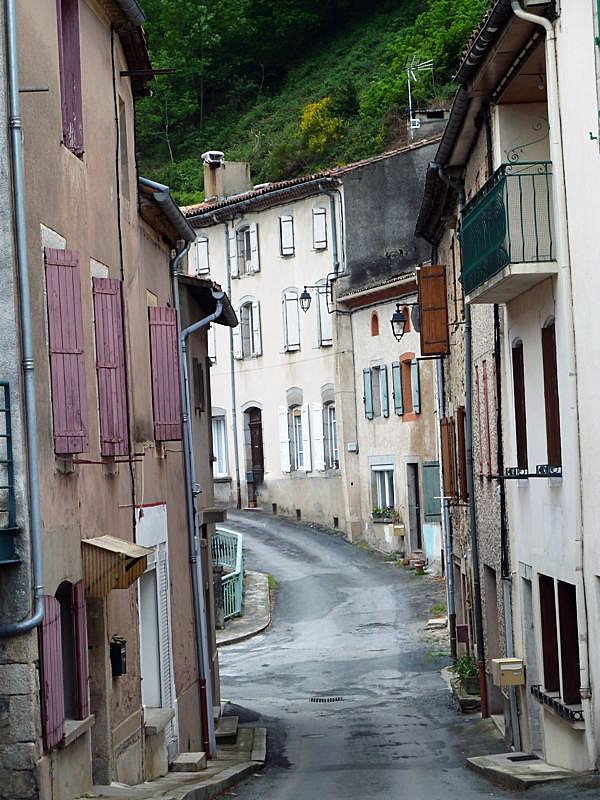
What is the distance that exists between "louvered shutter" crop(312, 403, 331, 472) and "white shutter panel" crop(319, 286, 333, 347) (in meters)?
2.02

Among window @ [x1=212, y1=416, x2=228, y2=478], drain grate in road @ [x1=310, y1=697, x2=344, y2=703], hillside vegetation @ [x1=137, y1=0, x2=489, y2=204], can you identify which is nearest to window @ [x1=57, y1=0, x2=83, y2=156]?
drain grate in road @ [x1=310, y1=697, x2=344, y2=703]

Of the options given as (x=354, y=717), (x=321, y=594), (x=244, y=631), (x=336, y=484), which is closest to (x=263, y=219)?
(x=336, y=484)

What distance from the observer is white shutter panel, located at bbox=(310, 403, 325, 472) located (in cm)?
4516

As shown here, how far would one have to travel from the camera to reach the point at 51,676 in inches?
440

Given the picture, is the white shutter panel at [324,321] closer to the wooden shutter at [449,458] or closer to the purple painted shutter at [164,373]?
the wooden shutter at [449,458]

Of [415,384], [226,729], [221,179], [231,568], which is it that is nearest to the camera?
[226,729]

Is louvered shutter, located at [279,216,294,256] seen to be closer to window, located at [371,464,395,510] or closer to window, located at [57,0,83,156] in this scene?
window, located at [371,464,395,510]

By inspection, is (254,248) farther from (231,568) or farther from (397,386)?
(231,568)

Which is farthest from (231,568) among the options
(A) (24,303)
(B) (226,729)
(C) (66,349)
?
(A) (24,303)

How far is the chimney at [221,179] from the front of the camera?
52562 mm

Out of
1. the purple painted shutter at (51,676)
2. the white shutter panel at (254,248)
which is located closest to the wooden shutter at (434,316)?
→ the purple painted shutter at (51,676)

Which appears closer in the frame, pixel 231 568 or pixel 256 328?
pixel 231 568

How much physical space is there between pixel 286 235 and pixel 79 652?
34808 millimetres

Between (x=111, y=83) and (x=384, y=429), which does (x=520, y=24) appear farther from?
(x=384, y=429)
